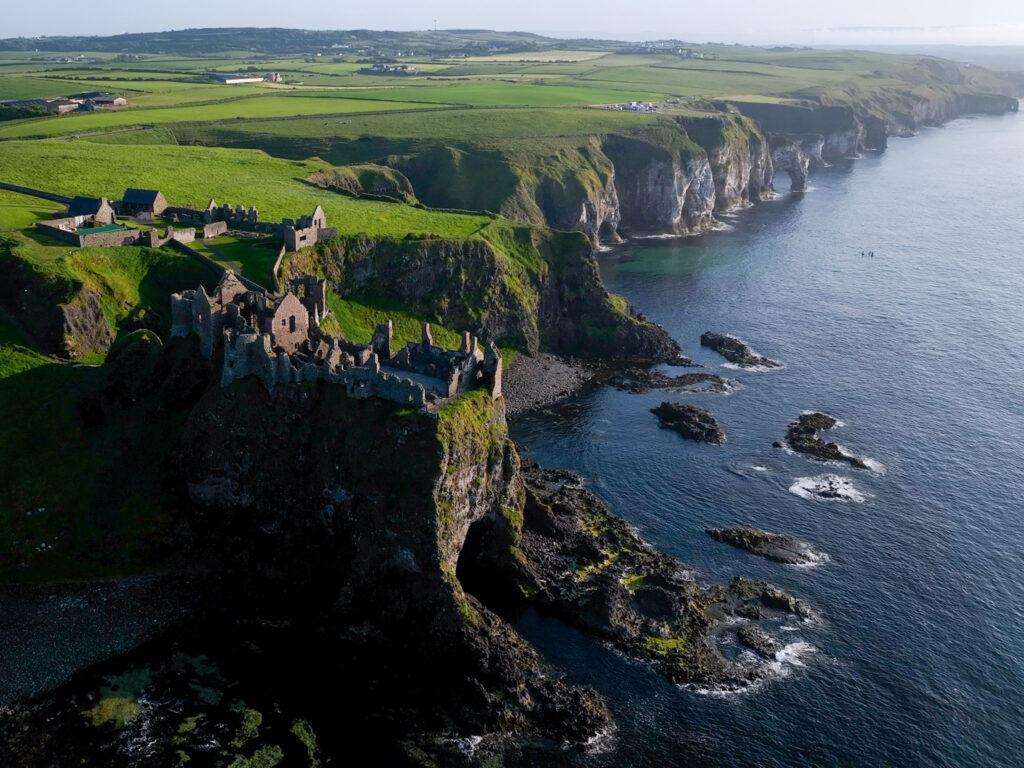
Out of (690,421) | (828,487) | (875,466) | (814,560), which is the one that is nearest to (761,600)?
(814,560)

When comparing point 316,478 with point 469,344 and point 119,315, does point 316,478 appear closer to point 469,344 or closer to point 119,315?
point 469,344


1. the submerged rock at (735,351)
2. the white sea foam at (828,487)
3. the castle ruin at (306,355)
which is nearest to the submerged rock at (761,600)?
the white sea foam at (828,487)

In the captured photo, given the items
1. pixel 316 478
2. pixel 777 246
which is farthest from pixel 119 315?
pixel 777 246

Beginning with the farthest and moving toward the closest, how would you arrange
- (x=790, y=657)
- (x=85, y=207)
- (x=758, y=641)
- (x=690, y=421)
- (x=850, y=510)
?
(x=85, y=207) < (x=690, y=421) < (x=850, y=510) < (x=758, y=641) < (x=790, y=657)

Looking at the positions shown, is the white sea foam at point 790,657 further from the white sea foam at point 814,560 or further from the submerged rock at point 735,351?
the submerged rock at point 735,351

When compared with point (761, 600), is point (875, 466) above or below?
above

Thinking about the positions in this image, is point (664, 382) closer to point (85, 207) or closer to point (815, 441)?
point (815, 441)

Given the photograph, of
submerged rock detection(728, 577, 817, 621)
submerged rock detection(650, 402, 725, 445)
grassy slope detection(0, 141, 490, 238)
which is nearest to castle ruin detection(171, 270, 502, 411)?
submerged rock detection(728, 577, 817, 621)
